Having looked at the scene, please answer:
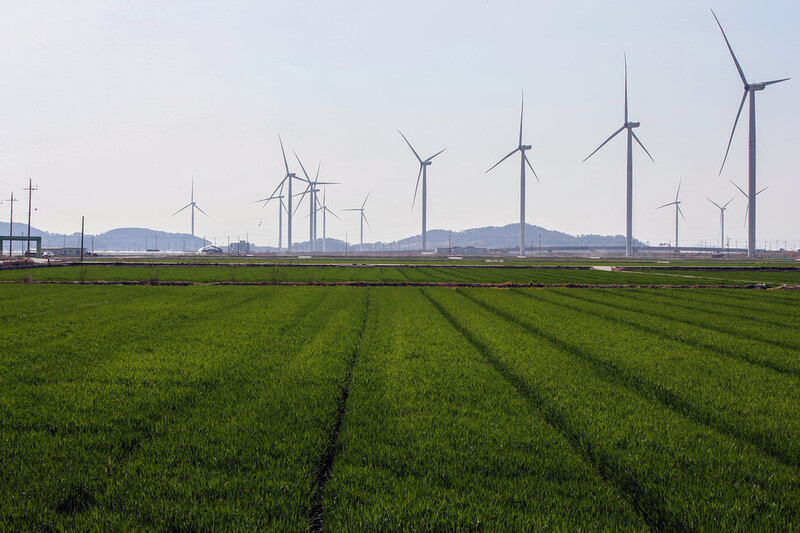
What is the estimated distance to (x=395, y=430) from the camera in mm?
6582

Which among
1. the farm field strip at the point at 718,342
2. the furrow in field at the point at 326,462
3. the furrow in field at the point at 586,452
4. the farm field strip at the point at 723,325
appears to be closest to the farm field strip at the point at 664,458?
the furrow in field at the point at 586,452

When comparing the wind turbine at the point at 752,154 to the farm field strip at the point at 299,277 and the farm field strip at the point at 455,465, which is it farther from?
the farm field strip at the point at 455,465

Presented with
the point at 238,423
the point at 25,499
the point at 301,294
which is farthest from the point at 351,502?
the point at 301,294

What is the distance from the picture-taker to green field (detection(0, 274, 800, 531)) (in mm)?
4578

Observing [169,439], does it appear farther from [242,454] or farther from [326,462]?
[326,462]

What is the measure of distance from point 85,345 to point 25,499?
8.20m

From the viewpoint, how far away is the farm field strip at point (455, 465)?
449cm

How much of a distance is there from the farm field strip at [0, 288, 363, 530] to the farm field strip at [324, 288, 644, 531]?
57 centimetres

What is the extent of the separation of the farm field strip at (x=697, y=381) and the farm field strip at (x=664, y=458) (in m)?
0.46

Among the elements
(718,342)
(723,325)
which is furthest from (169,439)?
(723,325)

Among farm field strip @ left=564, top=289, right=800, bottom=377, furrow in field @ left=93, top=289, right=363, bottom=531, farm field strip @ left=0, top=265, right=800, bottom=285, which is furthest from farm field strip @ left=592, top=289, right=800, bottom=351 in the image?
farm field strip @ left=0, top=265, right=800, bottom=285

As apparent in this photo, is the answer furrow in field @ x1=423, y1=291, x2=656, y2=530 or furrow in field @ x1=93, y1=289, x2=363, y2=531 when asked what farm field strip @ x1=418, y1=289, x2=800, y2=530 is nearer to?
furrow in field @ x1=423, y1=291, x2=656, y2=530

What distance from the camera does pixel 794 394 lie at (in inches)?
328

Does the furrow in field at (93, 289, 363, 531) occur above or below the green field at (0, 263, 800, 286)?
below
